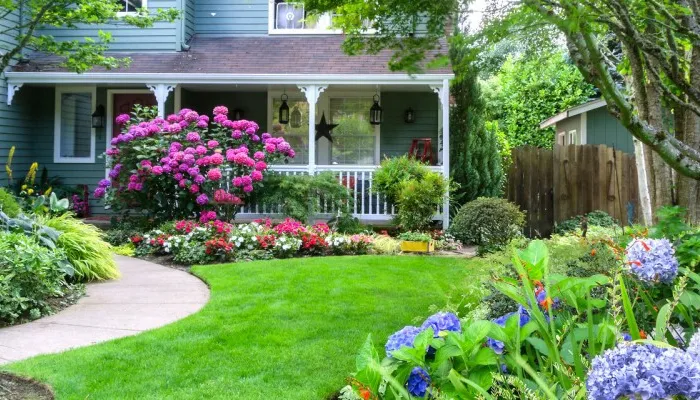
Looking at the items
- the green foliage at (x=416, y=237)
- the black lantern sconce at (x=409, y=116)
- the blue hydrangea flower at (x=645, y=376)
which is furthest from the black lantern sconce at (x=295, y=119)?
the blue hydrangea flower at (x=645, y=376)

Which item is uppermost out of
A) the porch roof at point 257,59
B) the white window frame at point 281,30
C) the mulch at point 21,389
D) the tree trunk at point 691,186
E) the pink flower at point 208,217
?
the white window frame at point 281,30

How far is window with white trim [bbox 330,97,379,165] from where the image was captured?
46.6ft

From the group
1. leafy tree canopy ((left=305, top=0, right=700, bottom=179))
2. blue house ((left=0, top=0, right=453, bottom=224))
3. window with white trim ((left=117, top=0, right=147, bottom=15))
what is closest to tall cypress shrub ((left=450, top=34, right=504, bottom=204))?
blue house ((left=0, top=0, right=453, bottom=224))

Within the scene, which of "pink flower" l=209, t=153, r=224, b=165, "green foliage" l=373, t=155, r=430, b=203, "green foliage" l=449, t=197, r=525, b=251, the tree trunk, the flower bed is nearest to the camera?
the tree trunk

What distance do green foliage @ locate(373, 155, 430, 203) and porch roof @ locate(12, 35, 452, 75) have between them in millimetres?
1950

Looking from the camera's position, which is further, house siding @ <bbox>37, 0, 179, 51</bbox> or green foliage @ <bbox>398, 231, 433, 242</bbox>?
house siding @ <bbox>37, 0, 179, 51</bbox>

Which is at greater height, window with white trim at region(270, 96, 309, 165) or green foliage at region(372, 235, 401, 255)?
window with white trim at region(270, 96, 309, 165)

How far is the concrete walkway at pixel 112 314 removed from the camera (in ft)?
15.9

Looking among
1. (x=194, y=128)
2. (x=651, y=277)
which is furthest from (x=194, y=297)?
(x=194, y=128)

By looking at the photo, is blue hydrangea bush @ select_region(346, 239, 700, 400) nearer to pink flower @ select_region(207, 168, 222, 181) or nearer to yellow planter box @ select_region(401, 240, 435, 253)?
yellow planter box @ select_region(401, 240, 435, 253)

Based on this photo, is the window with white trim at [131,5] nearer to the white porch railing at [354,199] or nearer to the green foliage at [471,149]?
the white porch railing at [354,199]

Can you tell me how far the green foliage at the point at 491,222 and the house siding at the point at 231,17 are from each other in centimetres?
705

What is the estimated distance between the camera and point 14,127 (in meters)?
13.5

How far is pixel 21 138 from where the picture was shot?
1377cm
